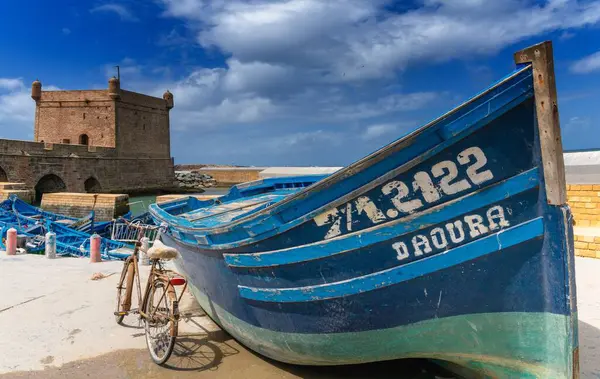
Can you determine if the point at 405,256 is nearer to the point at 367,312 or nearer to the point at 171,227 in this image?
the point at 367,312

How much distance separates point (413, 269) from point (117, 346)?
320cm

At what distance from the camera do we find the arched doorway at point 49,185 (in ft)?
92.3

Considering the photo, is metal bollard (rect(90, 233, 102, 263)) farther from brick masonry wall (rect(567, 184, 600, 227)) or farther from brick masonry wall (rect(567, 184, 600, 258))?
brick masonry wall (rect(567, 184, 600, 227))

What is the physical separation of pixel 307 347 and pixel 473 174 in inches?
69.7

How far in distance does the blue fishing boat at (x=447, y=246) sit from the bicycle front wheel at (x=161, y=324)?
40.8 inches

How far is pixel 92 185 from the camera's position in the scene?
104 feet

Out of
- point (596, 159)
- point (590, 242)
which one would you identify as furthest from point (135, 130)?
point (590, 242)

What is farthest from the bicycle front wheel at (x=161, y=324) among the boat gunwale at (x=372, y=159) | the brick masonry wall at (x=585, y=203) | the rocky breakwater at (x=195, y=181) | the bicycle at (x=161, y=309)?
the rocky breakwater at (x=195, y=181)

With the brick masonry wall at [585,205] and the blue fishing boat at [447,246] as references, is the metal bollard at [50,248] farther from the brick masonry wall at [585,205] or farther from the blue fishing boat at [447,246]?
the brick masonry wall at [585,205]

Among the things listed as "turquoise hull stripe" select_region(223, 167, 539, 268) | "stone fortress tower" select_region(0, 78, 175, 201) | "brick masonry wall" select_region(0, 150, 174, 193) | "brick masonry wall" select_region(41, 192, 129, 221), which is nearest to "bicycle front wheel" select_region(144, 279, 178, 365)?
"turquoise hull stripe" select_region(223, 167, 539, 268)

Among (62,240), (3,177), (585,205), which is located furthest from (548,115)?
(3,177)

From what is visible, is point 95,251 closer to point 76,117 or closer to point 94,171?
point 94,171

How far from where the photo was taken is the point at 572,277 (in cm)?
233

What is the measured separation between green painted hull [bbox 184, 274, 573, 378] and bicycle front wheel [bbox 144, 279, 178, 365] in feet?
3.58
